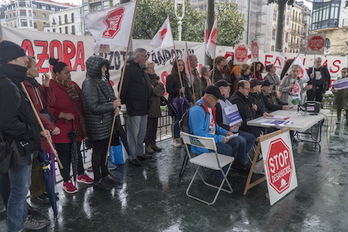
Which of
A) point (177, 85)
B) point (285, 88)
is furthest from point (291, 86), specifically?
point (177, 85)

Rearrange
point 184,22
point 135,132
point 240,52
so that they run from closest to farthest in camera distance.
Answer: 1. point 135,132
2. point 240,52
3. point 184,22

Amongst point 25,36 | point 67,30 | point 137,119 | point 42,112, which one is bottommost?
point 137,119

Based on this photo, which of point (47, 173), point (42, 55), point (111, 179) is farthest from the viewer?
point (42, 55)

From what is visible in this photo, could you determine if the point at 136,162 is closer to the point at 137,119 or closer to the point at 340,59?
the point at 137,119

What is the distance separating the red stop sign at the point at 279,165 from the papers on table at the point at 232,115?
2.32ft

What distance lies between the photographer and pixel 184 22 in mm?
23812

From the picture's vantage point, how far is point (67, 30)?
262 ft

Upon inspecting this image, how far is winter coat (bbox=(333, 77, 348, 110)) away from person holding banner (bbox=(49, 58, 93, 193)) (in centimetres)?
783

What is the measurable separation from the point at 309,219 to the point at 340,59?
9.90 meters

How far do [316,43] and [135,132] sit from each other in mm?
6698

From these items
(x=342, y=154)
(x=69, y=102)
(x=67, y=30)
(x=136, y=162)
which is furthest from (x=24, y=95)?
(x=67, y=30)

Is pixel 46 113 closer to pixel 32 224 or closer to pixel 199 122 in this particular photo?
pixel 32 224

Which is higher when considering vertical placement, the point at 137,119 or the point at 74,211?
the point at 137,119

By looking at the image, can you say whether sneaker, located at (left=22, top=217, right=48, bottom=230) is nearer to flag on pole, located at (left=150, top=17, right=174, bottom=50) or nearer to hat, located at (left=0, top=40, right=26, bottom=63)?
hat, located at (left=0, top=40, right=26, bottom=63)
